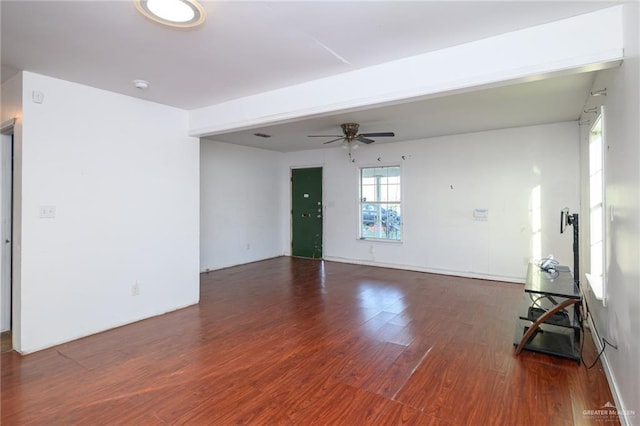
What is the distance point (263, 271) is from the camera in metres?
6.19

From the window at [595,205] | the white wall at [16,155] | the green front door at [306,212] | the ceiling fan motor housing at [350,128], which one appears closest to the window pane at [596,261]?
the window at [595,205]

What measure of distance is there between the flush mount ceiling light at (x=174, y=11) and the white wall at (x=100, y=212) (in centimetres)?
182

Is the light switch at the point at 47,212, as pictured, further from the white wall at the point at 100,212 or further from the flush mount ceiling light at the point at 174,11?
the flush mount ceiling light at the point at 174,11

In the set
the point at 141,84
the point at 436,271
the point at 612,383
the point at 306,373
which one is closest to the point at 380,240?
the point at 436,271

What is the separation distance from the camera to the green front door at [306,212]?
24.4 ft

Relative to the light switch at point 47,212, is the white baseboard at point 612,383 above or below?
below

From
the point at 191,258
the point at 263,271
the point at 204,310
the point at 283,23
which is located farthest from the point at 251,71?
the point at 263,271

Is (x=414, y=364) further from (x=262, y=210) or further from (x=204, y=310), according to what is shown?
(x=262, y=210)

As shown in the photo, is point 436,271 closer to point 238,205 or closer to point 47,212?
point 238,205

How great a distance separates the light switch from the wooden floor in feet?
3.96

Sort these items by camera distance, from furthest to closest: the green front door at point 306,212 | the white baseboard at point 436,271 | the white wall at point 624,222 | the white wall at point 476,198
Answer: the green front door at point 306,212, the white baseboard at point 436,271, the white wall at point 476,198, the white wall at point 624,222

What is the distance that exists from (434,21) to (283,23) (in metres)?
0.96

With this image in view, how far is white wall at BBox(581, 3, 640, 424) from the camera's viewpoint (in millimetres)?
1694

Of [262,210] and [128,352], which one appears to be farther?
[262,210]
